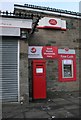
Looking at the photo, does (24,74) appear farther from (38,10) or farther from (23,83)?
(38,10)

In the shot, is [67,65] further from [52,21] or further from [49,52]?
[52,21]

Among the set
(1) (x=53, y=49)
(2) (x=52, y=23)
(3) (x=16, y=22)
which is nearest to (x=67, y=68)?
(1) (x=53, y=49)

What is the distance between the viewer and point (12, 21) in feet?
36.2

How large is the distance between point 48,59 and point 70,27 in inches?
89.8

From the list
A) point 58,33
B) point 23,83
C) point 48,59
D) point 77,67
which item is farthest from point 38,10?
point 23,83

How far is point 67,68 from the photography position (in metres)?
14.8

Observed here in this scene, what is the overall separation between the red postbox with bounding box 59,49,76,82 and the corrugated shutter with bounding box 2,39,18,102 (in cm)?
370

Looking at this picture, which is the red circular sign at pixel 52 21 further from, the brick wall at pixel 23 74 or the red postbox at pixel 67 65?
the brick wall at pixel 23 74

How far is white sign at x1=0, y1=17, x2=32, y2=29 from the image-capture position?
1098cm

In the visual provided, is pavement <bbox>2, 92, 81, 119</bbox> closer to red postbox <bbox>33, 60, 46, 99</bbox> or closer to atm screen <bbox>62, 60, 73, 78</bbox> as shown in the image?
red postbox <bbox>33, 60, 46, 99</bbox>

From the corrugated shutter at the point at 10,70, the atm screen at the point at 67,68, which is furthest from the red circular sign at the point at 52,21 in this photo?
the corrugated shutter at the point at 10,70

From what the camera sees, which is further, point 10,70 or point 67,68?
point 67,68

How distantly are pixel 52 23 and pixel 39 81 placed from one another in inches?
146

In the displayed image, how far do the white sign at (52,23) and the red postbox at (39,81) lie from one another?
8.97 feet
